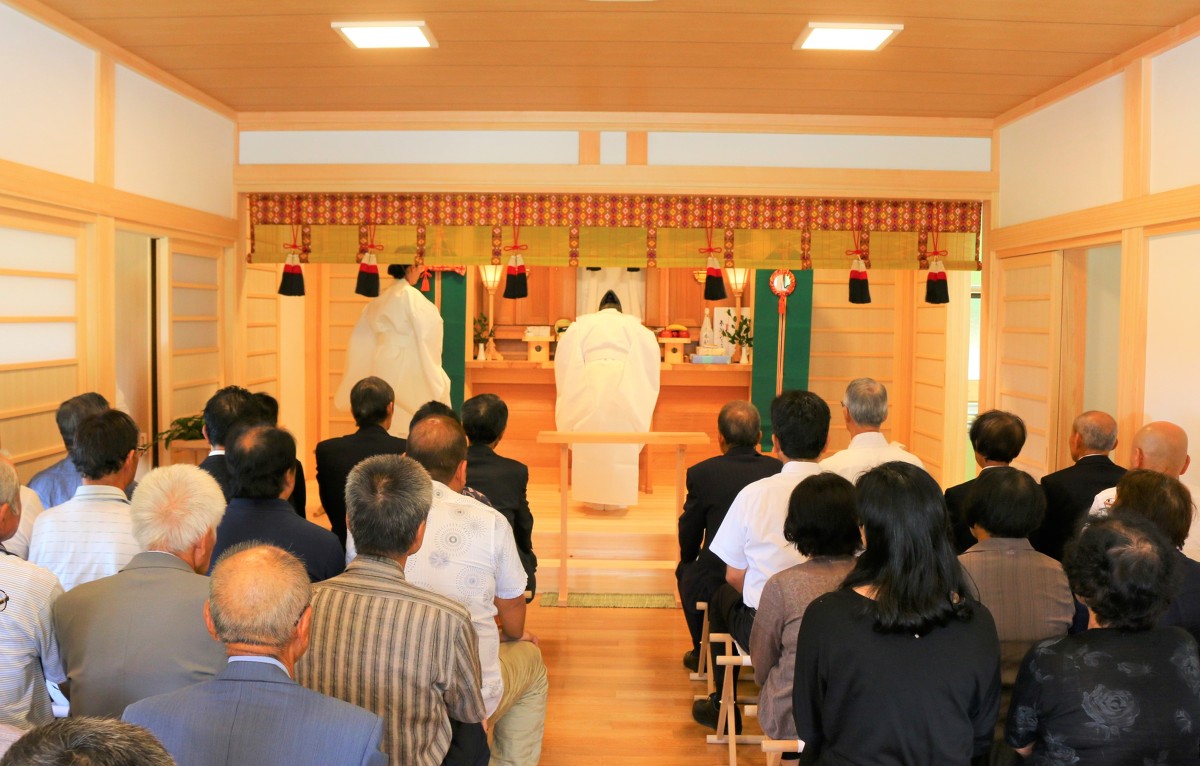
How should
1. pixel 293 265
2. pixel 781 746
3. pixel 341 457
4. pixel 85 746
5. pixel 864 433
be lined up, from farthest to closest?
1. pixel 293 265
2. pixel 341 457
3. pixel 864 433
4. pixel 781 746
5. pixel 85 746

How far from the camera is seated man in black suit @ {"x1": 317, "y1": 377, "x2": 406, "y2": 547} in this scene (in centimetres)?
363

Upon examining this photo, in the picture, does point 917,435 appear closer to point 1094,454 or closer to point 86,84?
point 1094,454

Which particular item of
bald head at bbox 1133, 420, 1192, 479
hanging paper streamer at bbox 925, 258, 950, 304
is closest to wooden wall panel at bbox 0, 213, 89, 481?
bald head at bbox 1133, 420, 1192, 479

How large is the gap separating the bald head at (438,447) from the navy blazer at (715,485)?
1092 mm

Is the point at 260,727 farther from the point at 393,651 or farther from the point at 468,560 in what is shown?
the point at 468,560

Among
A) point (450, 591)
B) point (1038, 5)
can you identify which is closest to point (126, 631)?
point (450, 591)

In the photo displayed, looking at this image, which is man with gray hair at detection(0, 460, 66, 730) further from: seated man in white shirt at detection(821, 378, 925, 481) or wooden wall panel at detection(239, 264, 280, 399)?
wooden wall panel at detection(239, 264, 280, 399)

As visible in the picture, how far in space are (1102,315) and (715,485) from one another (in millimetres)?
2717

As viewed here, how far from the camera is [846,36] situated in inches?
145

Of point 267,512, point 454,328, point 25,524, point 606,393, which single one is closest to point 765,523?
point 267,512

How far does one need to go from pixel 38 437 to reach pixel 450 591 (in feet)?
7.48

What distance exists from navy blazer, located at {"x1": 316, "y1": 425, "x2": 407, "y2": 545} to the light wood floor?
1.11 meters

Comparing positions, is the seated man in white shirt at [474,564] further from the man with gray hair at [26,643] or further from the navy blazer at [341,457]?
the navy blazer at [341,457]

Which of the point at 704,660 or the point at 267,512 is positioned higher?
the point at 267,512
